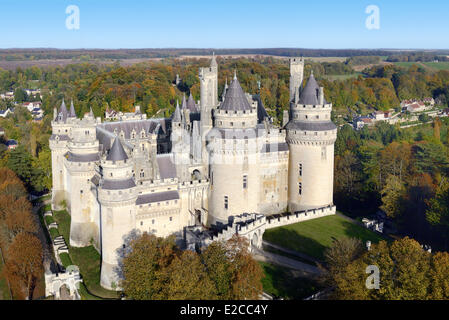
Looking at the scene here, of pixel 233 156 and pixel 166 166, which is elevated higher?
pixel 233 156

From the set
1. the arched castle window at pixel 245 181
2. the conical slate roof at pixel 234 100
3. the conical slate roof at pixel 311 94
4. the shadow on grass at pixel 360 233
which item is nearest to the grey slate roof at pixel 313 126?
the conical slate roof at pixel 311 94

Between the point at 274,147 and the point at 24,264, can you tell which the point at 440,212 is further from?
the point at 24,264

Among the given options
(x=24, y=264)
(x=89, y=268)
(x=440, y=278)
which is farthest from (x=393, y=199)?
(x=24, y=264)

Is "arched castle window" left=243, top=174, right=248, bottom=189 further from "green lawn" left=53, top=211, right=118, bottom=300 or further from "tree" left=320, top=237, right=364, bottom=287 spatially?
"green lawn" left=53, top=211, right=118, bottom=300

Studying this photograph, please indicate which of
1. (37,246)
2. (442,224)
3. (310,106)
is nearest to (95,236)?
(37,246)

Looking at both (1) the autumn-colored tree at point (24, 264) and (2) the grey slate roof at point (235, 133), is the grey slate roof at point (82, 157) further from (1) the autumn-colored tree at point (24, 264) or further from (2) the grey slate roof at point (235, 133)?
(2) the grey slate roof at point (235, 133)
